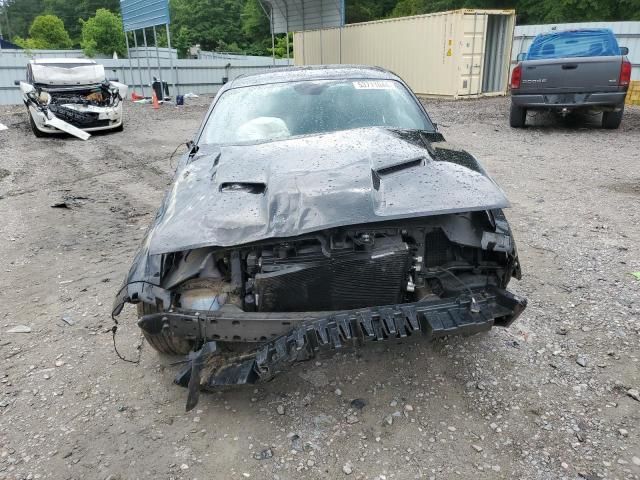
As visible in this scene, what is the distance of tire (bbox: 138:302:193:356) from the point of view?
266cm

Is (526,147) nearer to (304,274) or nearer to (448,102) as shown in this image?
(448,102)

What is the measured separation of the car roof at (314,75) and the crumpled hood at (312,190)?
1.18 m

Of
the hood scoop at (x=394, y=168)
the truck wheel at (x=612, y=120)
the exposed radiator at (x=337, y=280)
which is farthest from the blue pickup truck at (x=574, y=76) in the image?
the exposed radiator at (x=337, y=280)

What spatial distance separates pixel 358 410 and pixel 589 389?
1.29 m

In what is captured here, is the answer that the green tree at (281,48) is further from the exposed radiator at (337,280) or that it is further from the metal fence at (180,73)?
the exposed radiator at (337,280)

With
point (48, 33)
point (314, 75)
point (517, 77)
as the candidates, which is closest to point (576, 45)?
point (517, 77)

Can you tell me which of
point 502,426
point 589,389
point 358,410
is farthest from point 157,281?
point 589,389

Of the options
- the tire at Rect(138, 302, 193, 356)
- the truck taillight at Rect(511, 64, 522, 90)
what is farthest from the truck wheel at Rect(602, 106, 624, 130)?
the tire at Rect(138, 302, 193, 356)

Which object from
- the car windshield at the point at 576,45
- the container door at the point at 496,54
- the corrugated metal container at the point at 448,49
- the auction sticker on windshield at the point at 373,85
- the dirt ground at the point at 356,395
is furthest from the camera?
the container door at the point at 496,54

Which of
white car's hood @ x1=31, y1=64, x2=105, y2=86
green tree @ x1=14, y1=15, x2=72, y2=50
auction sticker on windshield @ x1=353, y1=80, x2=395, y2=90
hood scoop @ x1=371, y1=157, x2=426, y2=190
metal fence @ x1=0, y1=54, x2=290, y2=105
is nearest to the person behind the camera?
hood scoop @ x1=371, y1=157, x2=426, y2=190

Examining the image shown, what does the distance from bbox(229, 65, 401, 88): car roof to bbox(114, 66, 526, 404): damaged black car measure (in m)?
1.45

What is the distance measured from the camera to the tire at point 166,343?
266cm

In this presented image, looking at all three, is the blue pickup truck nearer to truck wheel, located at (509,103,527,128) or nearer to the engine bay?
truck wheel, located at (509,103,527,128)

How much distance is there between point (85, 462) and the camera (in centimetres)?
231
